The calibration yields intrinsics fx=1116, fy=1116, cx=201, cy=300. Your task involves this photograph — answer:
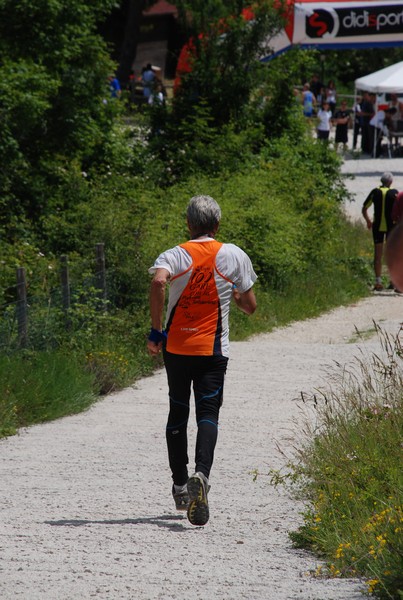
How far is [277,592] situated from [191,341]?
1754 mm

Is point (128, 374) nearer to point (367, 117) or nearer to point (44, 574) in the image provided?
point (44, 574)

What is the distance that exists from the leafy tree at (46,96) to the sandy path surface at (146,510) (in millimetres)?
6146

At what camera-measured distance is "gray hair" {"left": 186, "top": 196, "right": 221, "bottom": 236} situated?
6.03 m

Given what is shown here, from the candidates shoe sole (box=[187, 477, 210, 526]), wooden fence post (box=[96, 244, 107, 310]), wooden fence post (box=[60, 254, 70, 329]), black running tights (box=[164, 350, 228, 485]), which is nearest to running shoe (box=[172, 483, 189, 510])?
black running tights (box=[164, 350, 228, 485])

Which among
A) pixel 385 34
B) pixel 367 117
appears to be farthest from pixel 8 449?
pixel 367 117

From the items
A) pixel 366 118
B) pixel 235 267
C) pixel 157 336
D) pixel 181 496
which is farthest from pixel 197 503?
pixel 366 118

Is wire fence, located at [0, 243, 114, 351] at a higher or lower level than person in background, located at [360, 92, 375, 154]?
lower

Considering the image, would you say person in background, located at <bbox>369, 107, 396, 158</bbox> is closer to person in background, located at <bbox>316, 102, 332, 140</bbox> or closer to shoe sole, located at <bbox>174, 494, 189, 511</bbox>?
person in background, located at <bbox>316, 102, 332, 140</bbox>

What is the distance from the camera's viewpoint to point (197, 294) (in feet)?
19.7

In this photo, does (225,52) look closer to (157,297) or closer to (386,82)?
(386,82)

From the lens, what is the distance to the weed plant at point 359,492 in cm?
459

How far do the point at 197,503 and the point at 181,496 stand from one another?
19.5 inches

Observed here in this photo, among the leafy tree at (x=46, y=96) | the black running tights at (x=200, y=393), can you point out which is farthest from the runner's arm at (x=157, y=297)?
the leafy tree at (x=46, y=96)

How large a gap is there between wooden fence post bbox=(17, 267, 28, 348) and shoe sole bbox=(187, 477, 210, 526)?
482 cm
